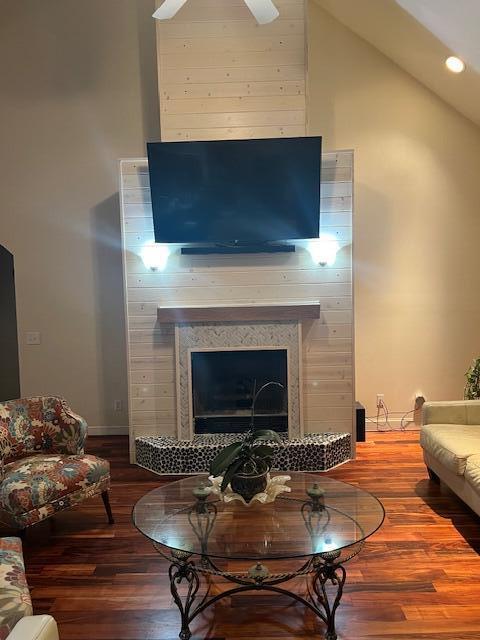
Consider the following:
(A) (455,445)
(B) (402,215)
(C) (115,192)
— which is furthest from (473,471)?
(C) (115,192)

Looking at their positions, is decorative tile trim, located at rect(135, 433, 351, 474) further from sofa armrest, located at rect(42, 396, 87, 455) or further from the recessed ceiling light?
the recessed ceiling light

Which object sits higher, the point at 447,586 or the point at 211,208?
the point at 211,208

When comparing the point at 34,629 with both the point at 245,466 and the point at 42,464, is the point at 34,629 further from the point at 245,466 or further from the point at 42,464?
the point at 42,464

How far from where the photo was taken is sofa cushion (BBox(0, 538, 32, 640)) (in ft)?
5.94

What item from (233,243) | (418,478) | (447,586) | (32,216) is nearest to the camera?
(447,586)

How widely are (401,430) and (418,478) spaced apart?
1214 millimetres

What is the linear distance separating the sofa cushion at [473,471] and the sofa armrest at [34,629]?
2.34 meters

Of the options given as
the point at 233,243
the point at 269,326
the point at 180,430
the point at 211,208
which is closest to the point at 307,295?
the point at 269,326

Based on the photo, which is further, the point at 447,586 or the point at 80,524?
the point at 80,524

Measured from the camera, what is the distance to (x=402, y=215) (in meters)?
5.11

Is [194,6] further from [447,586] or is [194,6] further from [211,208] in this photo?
[447,586]

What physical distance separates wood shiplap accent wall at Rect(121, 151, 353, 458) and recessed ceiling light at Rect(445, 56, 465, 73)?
1.29 m

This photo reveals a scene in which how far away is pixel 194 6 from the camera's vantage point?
14.2ft

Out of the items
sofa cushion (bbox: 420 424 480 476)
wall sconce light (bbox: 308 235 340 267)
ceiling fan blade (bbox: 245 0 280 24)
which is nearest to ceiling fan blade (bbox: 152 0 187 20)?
ceiling fan blade (bbox: 245 0 280 24)
